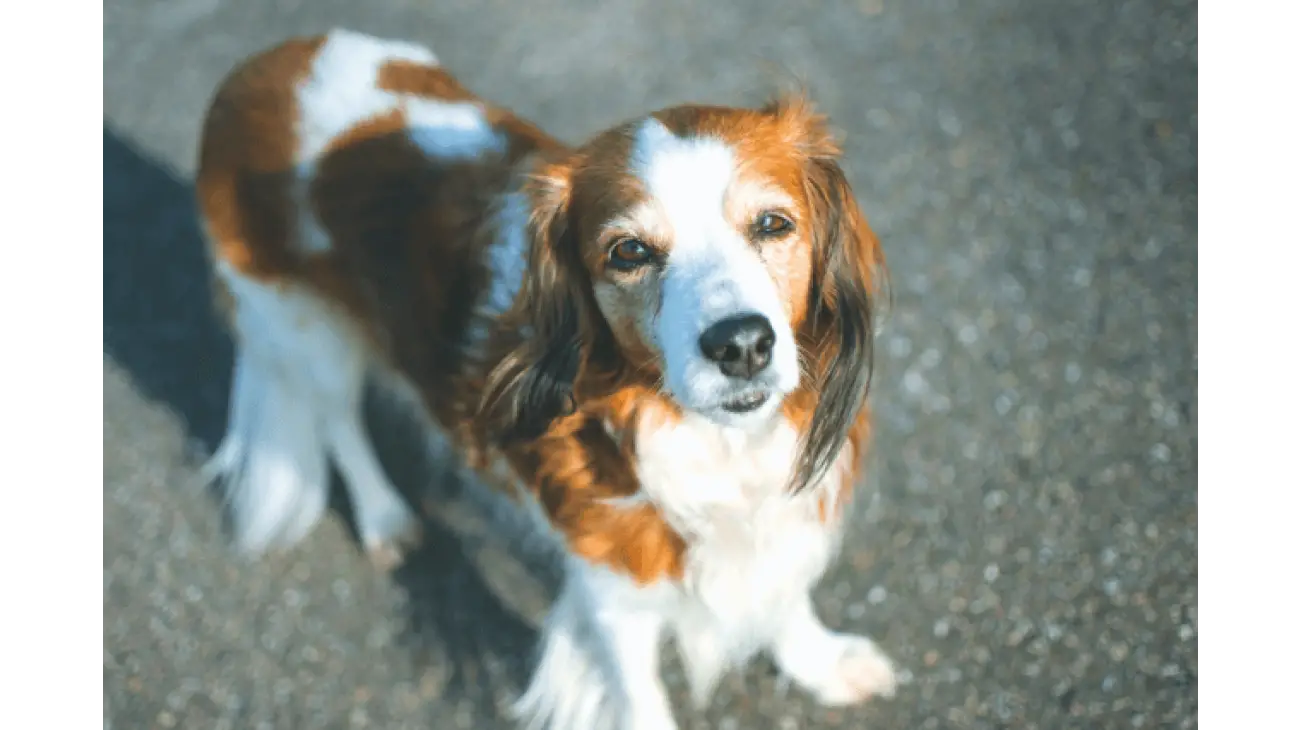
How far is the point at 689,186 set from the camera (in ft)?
5.75

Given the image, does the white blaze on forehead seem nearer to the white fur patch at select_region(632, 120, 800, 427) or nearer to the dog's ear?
the white fur patch at select_region(632, 120, 800, 427)

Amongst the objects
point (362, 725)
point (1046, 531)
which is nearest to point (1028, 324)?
point (1046, 531)

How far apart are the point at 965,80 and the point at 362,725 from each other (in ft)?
9.79

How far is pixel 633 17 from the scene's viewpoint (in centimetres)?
438

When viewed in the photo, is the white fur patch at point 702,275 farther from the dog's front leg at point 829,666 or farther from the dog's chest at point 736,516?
the dog's front leg at point 829,666

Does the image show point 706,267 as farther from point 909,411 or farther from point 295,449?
point 295,449

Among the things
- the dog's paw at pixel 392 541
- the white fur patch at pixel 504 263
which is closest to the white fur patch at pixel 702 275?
the white fur patch at pixel 504 263

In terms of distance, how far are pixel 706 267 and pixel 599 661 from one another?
118cm

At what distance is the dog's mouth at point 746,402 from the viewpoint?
1740mm

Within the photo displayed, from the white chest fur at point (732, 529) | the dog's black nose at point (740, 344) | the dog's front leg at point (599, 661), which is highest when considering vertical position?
the dog's black nose at point (740, 344)

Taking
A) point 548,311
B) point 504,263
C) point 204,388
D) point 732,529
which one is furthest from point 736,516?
point 204,388

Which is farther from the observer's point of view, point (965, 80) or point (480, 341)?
point (965, 80)

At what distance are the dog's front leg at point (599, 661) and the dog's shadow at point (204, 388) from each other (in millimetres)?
208

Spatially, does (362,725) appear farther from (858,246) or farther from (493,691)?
(858,246)
